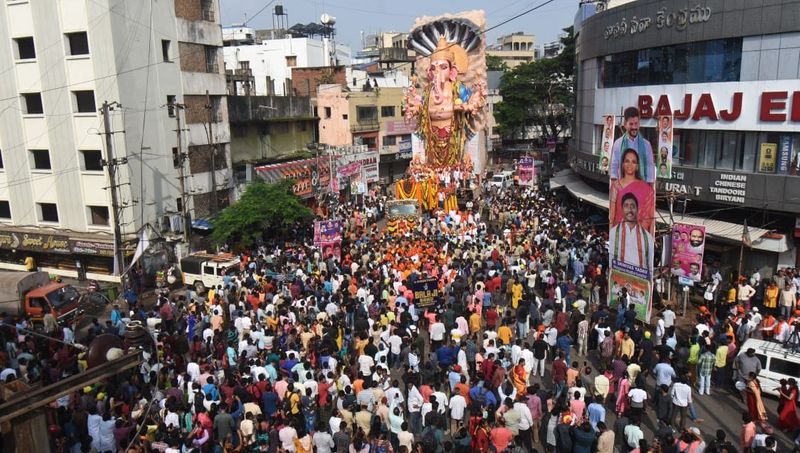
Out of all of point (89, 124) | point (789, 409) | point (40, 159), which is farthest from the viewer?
point (40, 159)

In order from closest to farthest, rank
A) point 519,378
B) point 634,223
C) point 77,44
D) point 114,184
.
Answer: point 519,378 → point 634,223 → point 114,184 → point 77,44

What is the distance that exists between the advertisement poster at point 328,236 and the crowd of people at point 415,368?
1982mm

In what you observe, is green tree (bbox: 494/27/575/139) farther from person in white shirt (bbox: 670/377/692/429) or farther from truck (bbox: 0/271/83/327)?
person in white shirt (bbox: 670/377/692/429)

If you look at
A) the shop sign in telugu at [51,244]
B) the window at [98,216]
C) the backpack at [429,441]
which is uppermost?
the window at [98,216]

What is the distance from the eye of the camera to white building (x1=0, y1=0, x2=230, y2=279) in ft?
76.8

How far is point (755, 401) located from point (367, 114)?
35152mm

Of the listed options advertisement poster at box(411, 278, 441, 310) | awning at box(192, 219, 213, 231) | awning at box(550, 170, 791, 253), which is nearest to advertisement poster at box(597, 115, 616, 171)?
awning at box(550, 170, 791, 253)

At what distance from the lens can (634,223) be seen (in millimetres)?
14742

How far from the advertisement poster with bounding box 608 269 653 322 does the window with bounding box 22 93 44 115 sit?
2277 cm

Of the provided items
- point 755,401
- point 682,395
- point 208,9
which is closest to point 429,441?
point 682,395

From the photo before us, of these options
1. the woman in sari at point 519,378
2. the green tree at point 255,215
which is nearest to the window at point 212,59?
the green tree at point 255,215

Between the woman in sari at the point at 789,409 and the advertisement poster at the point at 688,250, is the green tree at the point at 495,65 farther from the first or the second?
the woman in sari at the point at 789,409

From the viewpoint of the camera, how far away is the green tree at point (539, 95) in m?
52.4

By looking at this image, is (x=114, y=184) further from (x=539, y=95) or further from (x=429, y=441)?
(x=539, y=95)
